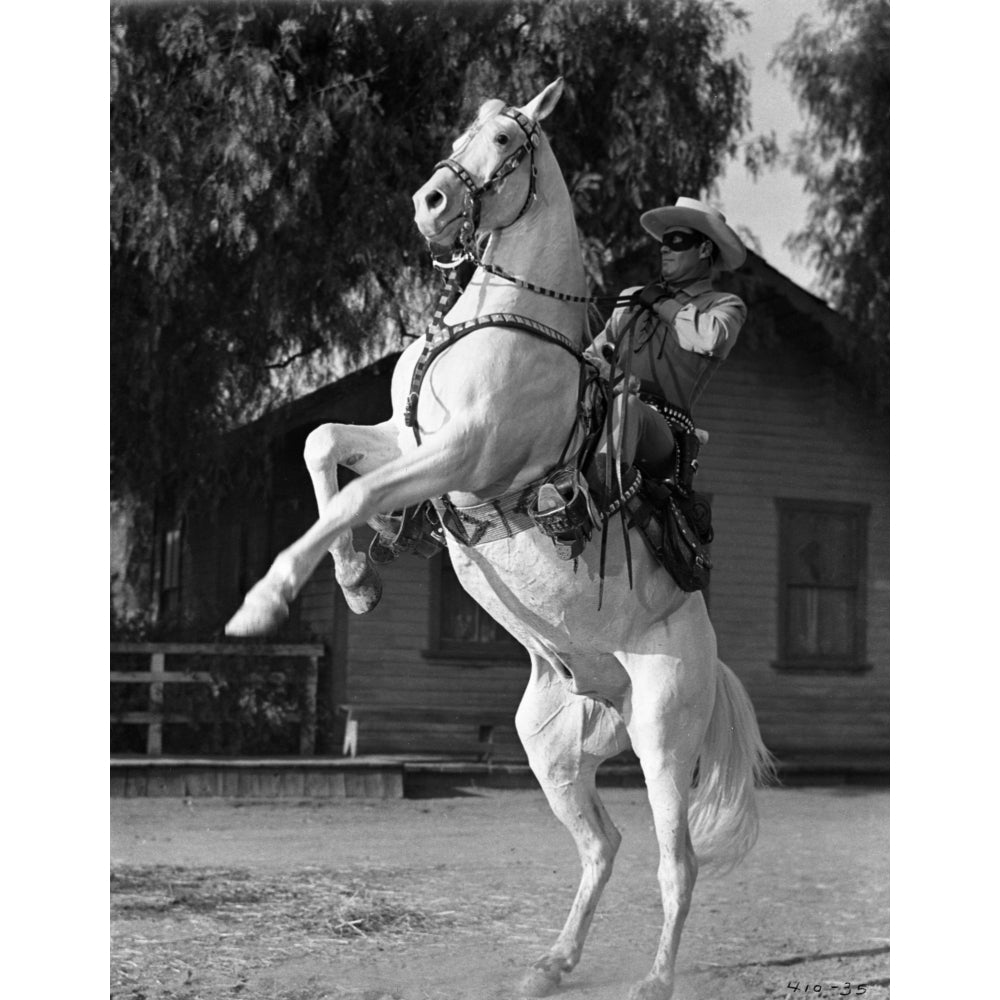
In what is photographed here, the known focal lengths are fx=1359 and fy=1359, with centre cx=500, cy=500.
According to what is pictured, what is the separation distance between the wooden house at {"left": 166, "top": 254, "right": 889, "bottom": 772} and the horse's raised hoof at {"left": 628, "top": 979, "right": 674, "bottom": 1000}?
724cm

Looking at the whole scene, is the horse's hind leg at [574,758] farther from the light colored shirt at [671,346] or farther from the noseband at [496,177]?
the noseband at [496,177]

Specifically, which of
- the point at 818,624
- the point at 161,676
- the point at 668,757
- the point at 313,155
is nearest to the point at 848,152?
the point at 313,155

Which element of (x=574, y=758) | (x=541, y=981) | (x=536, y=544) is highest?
(x=536, y=544)

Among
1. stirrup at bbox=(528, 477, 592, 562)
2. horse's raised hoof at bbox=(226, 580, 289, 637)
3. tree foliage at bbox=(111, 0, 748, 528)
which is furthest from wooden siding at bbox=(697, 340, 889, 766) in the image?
horse's raised hoof at bbox=(226, 580, 289, 637)

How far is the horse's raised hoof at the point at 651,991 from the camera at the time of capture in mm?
3846

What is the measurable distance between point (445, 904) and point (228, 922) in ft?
3.34

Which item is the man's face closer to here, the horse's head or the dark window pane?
the horse's head

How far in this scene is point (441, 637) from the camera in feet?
37.7

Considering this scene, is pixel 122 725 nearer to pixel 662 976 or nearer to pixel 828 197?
pixel 828 197

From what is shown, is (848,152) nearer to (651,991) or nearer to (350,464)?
(350,464)

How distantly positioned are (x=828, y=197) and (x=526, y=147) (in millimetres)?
5543

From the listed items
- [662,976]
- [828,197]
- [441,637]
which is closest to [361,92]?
[828,197]

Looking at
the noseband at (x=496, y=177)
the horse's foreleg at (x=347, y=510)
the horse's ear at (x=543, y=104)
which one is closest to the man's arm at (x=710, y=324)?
the noseband at (x=496, y=177)

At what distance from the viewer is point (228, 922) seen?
557cm
